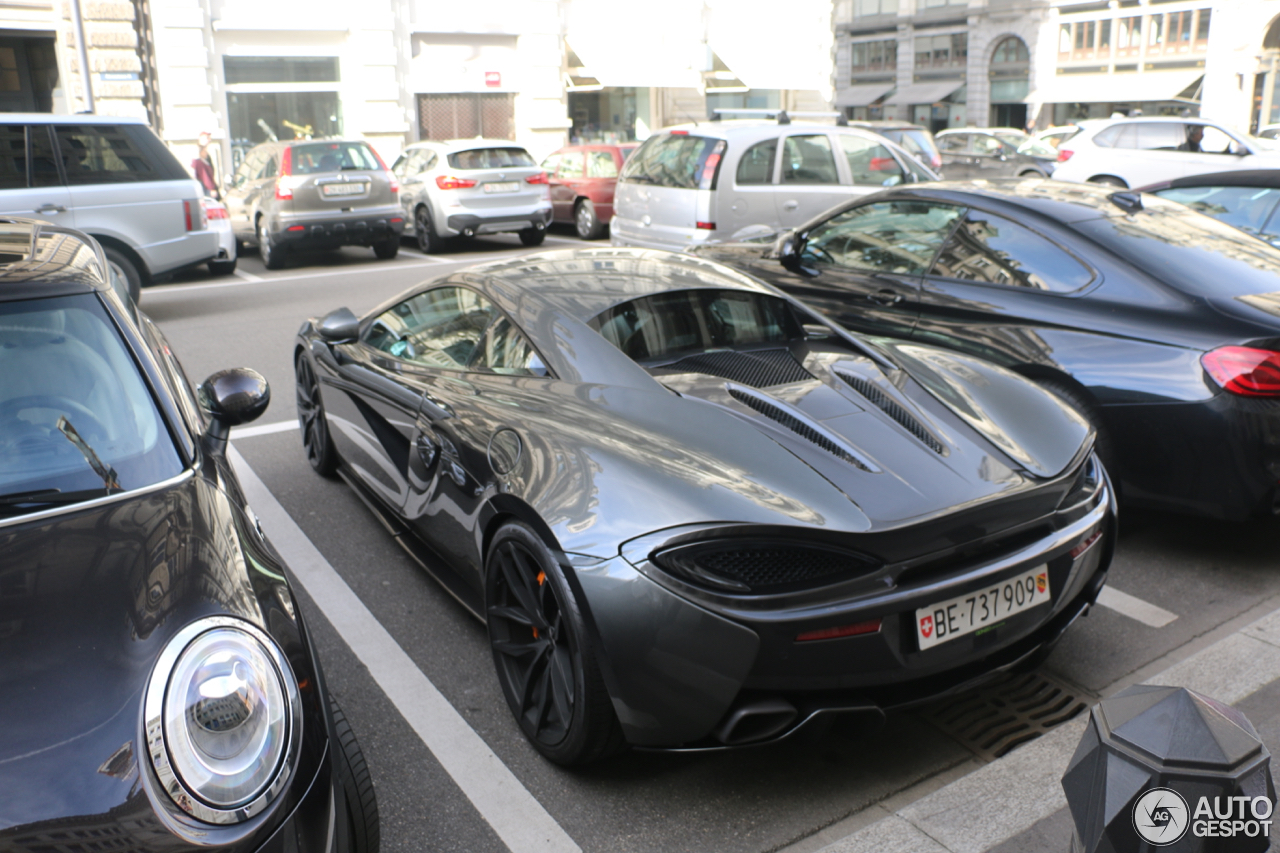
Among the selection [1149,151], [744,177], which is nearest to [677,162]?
[744,177]

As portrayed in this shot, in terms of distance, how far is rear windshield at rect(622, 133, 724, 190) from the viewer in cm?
1017

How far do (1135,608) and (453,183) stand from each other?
1227 cm

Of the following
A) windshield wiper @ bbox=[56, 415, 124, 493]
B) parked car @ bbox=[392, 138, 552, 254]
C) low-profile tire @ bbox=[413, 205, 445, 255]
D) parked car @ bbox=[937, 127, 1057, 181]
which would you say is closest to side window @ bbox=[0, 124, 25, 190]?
parked car @ bbox=[392, 138, 552, 254]

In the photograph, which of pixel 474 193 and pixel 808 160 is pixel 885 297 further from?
pixel 474 193

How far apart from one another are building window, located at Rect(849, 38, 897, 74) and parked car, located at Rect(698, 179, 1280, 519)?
5841 centimetres

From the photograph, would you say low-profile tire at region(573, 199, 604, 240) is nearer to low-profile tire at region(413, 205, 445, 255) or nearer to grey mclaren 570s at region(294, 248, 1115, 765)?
low-profile tire at region(413, 205, 445, 255)

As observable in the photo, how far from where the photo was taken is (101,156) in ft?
31.8

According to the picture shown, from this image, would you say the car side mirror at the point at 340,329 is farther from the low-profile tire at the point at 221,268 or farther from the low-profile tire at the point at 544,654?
the low-profile tire at the point at 221,268

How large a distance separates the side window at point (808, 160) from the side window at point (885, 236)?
184 inches

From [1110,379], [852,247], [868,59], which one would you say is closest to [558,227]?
[852,247]

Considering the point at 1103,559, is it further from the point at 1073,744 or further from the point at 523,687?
the point at 523,687

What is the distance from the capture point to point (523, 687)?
3.04 meters

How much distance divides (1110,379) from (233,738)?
3577mm

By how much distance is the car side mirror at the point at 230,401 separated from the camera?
3090mm
